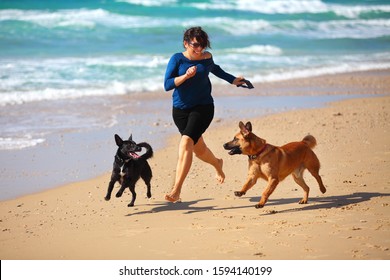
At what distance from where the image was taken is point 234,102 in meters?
14.6

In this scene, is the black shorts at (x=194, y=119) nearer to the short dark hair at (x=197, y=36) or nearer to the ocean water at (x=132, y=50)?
the short dark hair at (x=197, y=36)

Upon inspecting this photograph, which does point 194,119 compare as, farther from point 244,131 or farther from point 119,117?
point 119,117

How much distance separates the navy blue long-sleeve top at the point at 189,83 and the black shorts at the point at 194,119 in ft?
0.17

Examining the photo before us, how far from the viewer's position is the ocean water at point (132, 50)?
13023 millimetres

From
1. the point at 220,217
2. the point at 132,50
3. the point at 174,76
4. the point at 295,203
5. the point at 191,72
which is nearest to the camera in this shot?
the point at 191,72

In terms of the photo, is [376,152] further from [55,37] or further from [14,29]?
[14,29]

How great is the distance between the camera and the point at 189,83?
720 centimetres

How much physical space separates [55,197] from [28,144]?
Result: 9.42 ft

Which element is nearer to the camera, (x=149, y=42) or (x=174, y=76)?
(x=174, y=76)

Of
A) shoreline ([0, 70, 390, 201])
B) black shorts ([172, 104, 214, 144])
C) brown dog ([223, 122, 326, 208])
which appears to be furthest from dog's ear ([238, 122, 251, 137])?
shoreline ([0, 70, 390, 201])

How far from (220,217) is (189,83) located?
1.39 m

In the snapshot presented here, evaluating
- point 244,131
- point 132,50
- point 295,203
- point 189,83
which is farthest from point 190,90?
point 132,50

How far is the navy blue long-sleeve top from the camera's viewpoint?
7.14 m

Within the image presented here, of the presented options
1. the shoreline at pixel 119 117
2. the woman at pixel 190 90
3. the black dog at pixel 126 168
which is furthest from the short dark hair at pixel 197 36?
the shoreline at pixel 119 117
